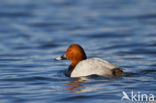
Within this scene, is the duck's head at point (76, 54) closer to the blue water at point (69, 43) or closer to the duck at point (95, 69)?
the duck at point (95, 69)

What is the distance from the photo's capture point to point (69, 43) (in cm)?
1554

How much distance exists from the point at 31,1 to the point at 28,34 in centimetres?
738

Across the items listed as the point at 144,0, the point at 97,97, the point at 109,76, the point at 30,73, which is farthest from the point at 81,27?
the point at 97,97

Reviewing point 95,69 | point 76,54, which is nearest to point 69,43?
point 76,54

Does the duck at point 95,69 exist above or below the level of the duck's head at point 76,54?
below

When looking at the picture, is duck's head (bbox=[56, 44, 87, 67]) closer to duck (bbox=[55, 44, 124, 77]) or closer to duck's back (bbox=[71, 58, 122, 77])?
duck (bbox=[55, 44, 124, 77])

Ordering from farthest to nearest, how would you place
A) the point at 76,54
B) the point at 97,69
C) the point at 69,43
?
1. the point at 69,43
2. the point at 76,54
3. the point at 97,69

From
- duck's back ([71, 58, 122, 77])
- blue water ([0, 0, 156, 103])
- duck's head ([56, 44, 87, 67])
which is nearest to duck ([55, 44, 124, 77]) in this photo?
duck's back ([71, 58, 122, 77])

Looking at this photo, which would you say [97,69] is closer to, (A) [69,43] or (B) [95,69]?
(B) [95,69]

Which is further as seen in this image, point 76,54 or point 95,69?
point 76,54

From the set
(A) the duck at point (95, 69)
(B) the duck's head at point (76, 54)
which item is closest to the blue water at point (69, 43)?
(A) the duck at point (95, 69)

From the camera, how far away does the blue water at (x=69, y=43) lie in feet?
28.0

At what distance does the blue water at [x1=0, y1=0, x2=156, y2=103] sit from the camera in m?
8.54

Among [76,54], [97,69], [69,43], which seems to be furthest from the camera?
[69,43]
